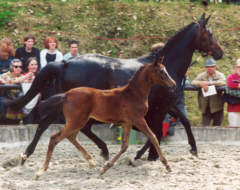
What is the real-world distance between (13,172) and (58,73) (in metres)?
1.62

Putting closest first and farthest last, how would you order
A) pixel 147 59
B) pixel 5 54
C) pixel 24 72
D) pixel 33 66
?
pixel 147 59 < pixel 33 66 < pixel 24 72 < pixel 5 54

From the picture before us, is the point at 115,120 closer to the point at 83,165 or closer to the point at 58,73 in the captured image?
the point at 83,165

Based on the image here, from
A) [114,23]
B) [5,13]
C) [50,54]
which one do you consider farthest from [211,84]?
[5,13]

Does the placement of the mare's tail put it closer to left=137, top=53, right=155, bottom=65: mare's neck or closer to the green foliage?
left=137, top=53, right=155, bottom=65: mare's neck

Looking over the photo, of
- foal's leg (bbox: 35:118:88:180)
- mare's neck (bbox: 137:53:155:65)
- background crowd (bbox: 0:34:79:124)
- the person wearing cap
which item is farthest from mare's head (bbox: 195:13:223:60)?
background crowd (bbox: 0:34:79:124)

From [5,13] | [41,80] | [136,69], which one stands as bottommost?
[41,80]

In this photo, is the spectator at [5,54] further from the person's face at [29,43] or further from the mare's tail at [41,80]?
the mare's tail at [41,80]

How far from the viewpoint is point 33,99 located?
838 cm

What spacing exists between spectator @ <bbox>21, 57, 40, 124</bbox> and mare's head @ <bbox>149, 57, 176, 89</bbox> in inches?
118

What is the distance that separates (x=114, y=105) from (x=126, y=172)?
2.88 feet

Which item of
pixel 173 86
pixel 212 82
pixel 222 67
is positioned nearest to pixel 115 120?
pixel 173 86

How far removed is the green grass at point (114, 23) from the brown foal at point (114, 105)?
6342mm

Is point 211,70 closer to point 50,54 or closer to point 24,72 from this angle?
point 50,54

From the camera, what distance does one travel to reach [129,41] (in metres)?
13.3
